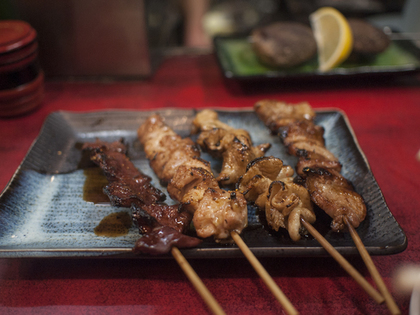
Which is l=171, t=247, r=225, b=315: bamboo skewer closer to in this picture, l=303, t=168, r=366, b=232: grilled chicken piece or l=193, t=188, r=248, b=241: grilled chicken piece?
l=193, t=188, r=248, b=241: grilled chicken piece

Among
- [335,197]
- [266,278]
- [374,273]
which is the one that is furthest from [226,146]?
[374,273]

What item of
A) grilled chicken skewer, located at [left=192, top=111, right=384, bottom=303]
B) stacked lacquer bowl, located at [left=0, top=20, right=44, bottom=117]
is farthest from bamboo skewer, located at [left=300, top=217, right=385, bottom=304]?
stacked lacquer bowl, located at [left=0, top=20, right=44, bottom=117]

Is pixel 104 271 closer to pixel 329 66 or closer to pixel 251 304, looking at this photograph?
pixel 251 304

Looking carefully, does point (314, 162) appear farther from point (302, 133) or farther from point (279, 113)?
point (279, 113)

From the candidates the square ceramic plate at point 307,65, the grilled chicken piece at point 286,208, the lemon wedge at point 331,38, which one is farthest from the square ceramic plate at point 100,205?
the lemon wedge at point 331,38

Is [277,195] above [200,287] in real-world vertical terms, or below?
above

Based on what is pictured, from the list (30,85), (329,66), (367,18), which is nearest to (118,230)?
(30,85)
